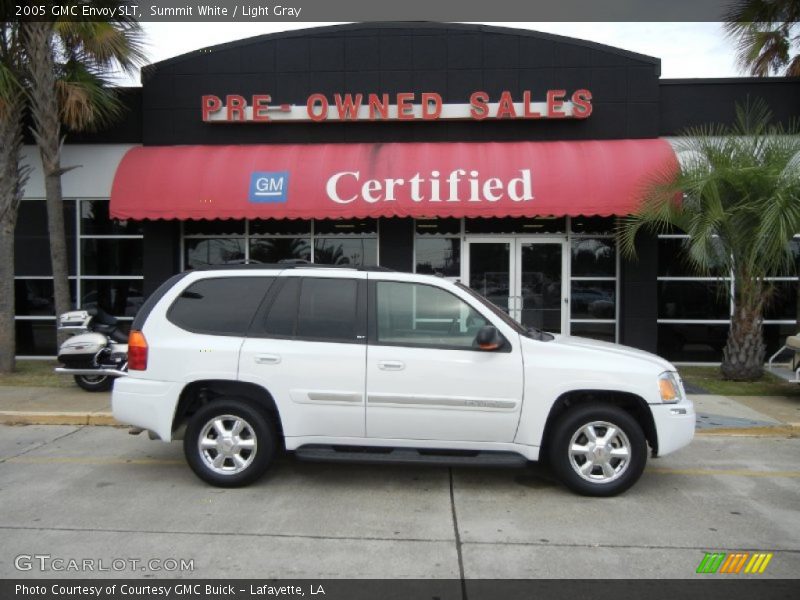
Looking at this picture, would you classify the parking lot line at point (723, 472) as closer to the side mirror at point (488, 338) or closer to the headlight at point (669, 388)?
the headlight at point (669, 388)

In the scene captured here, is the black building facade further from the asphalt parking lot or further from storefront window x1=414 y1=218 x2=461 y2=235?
the asphalt parking lot

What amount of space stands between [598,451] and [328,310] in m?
2.52

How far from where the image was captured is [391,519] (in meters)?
4.66

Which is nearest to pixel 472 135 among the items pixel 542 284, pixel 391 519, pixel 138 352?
pixel 542 284

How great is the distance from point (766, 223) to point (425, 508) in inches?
267

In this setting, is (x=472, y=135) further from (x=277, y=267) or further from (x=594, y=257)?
(x=277, y=267)

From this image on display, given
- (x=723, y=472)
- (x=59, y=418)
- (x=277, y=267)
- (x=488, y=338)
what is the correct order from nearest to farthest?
(x=488, y=338) < (x=277, y=267) < (x=723, y=472) < (x=59, y=418)

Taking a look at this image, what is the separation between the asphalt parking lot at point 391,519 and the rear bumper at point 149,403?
1.86 feet

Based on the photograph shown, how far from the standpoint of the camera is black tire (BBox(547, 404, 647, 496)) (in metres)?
5.00

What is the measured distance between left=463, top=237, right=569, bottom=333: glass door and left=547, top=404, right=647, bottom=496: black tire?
6.87 m

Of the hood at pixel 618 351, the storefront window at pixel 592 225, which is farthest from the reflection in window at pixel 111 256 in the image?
the hood at pixel 618 351

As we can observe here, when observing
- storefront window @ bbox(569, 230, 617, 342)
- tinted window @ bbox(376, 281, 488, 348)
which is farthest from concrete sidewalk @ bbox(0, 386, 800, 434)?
tinted window @ bbox(376, 281, 488, 348)

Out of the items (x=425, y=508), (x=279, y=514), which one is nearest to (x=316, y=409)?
(x=279, y=514)

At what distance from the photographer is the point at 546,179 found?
416 inches
